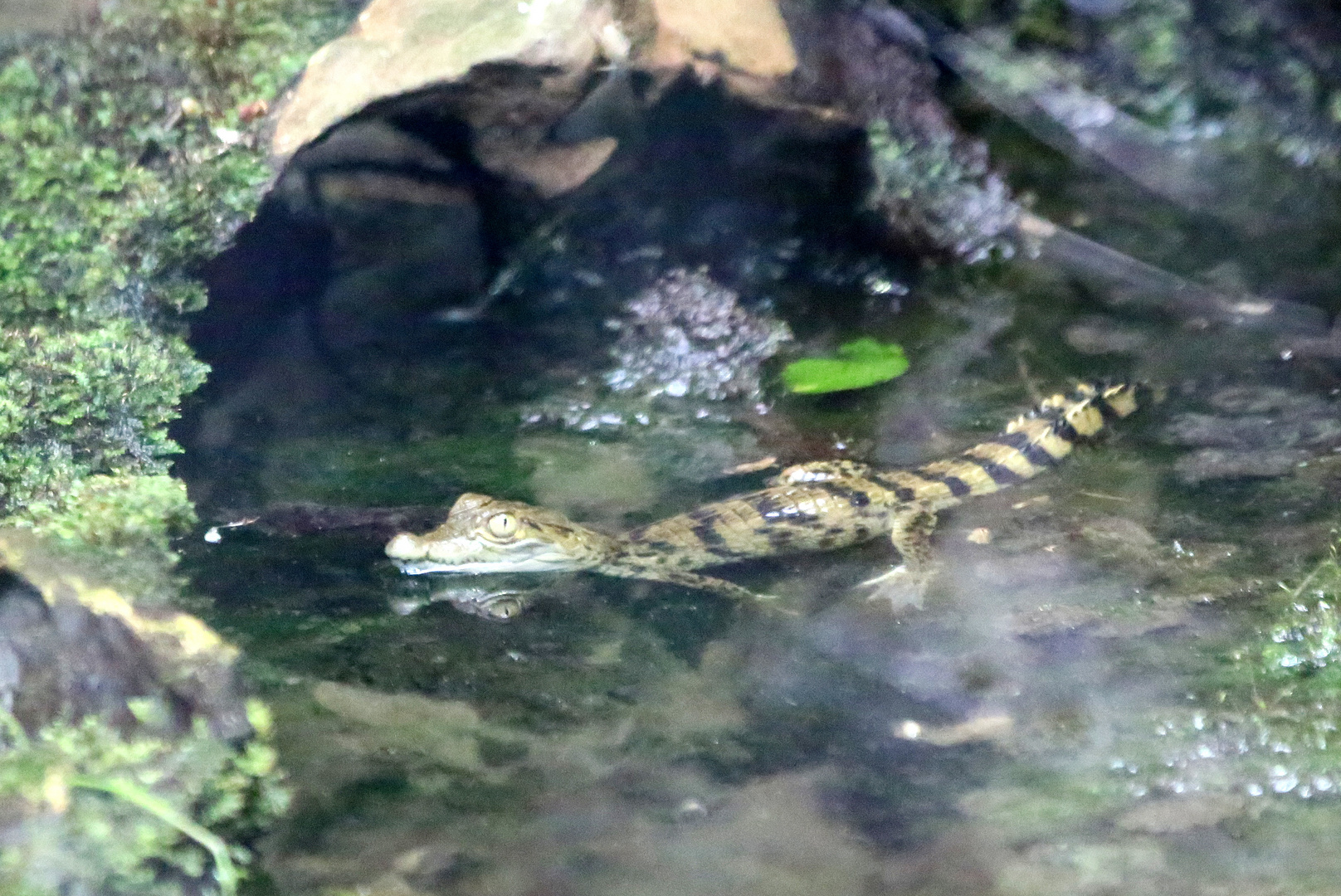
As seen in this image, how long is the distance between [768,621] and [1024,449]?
155 centimetres

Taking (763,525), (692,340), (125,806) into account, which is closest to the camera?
(125,806)

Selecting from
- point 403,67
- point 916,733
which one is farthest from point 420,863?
point 403,67

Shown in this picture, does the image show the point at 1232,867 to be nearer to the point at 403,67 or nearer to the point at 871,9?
the point at 403,67

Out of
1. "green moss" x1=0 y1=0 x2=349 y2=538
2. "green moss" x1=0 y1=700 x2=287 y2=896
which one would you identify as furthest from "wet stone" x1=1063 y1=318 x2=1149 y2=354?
"green moss" x1=0 y1=700 x2=287 y2=896

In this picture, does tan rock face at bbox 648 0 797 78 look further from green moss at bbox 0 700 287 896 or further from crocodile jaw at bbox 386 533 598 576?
green moss at bbox 0 700 287 896

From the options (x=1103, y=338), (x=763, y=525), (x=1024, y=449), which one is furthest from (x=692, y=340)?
(x=1103, y=338)

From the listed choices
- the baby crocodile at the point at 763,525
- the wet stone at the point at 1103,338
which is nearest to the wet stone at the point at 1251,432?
the baby crocodile at the point at 763,525

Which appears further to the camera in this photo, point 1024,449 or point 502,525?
point 1024,449

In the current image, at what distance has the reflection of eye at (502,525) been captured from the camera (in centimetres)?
382

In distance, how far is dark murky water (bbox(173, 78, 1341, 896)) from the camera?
234cm

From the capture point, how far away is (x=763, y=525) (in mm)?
3980

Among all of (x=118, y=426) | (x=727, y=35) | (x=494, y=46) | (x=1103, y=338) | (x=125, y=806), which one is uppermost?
(x=494, y=46)

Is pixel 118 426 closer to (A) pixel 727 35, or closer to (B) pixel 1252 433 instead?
(A) pixel 727 35

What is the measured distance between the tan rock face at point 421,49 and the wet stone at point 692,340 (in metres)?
1.36
